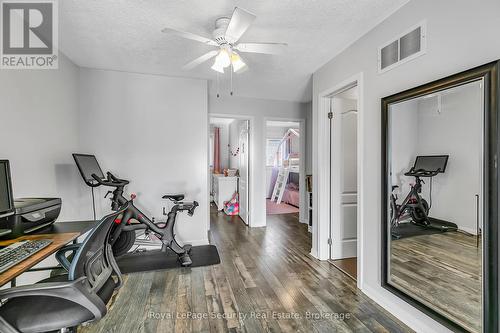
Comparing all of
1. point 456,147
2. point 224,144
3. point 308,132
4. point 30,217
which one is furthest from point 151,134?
point 224,144

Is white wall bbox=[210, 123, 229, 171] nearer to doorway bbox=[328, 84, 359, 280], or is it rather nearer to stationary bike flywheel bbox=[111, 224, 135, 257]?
stationary bike flywheel bbox=[111, 224, 135, 257]

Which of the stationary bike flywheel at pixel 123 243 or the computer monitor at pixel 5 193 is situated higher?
the computer monitor at pixel 5 193

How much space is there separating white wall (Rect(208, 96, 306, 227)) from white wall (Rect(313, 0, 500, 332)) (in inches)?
73.5

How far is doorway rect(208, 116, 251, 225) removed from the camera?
491cm

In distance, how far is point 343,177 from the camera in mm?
3086

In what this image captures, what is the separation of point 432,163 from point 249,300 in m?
1.91

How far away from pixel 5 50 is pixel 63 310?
7.01ft

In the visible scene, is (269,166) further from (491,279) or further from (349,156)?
(491,279)

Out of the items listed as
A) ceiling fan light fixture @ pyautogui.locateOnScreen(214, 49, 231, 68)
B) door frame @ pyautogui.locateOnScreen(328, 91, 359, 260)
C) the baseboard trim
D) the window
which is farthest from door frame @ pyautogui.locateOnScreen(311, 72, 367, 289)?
the window

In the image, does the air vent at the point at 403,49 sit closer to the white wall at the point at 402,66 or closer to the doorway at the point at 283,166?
the white wall at the point at 402,66

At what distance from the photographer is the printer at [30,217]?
151cm

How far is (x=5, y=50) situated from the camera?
1.91m

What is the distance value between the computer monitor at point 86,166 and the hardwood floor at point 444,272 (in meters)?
3.11

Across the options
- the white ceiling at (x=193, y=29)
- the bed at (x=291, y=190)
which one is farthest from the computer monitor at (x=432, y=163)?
the bed at (x=291, y=190)
